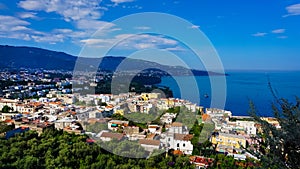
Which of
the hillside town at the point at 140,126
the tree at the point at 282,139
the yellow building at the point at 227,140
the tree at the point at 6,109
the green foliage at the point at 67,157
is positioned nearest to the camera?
the tree at the point at 282,139

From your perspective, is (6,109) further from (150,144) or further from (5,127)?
(150,144)

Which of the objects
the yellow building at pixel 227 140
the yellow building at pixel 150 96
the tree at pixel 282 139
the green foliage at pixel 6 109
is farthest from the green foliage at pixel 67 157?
the yellow building at pixel 150 96

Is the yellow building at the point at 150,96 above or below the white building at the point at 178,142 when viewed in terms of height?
above

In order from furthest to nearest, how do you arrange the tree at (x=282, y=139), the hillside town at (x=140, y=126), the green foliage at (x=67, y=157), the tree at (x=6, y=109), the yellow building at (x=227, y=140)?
the tree at (x=6, y=109) → the yellow building at (x=227, y=140) → the hillside town at (x=140, y=126) → the green foliage at (x=67, y=157) → the tree at (x=282, y=139)

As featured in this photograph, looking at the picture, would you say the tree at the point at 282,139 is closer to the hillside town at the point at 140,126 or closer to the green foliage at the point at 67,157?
the hillside town at the point at 140,126

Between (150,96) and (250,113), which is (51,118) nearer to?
(150,96)

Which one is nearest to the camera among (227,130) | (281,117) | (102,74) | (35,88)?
(281,117)

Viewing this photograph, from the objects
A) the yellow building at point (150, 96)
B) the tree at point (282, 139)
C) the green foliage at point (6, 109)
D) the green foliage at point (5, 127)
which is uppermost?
the tree at point (282, 139)

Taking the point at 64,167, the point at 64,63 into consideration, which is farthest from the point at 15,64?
the point at 64,167
